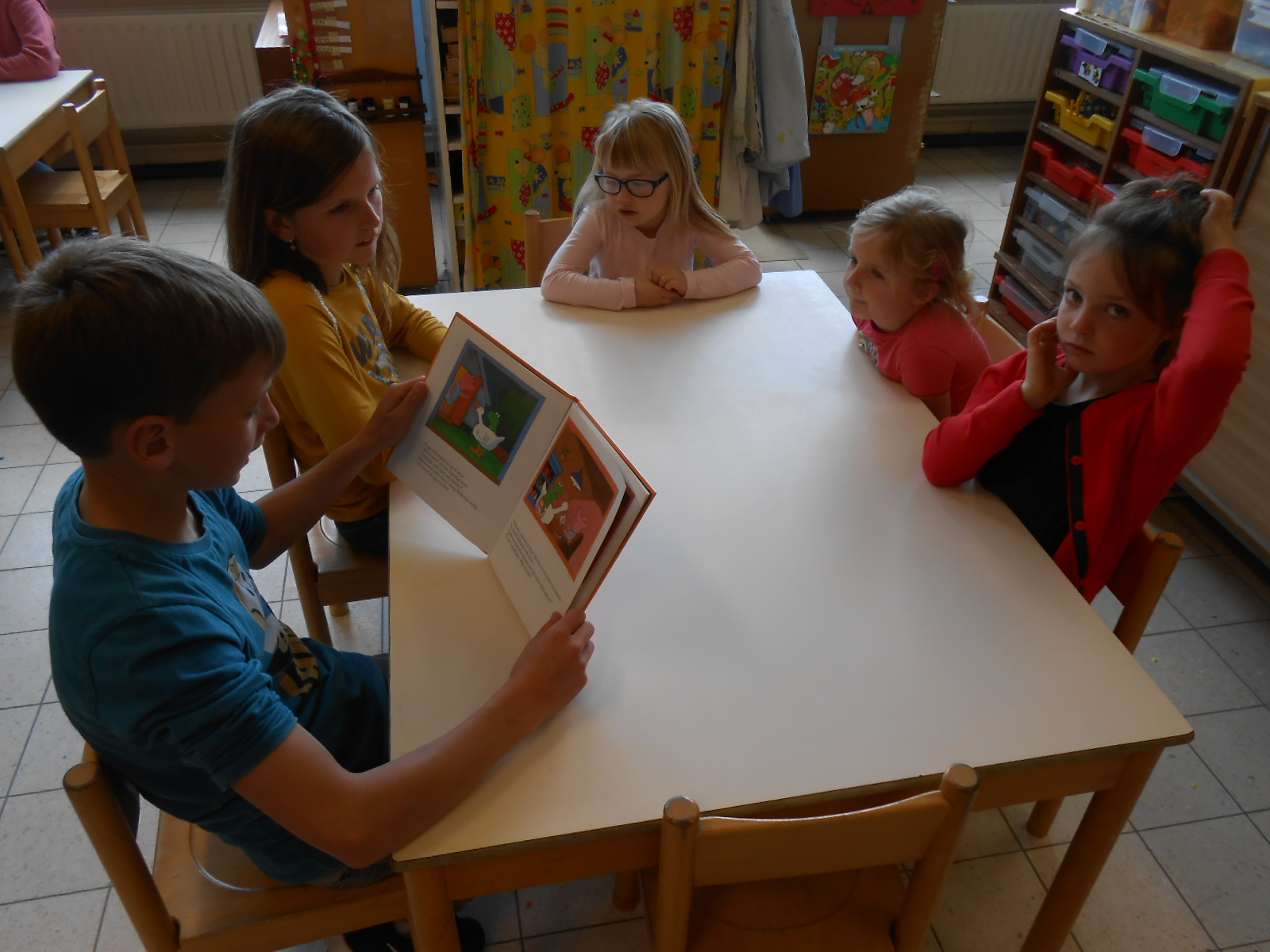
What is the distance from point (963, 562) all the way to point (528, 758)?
59cm

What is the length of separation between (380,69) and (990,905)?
8.68ft

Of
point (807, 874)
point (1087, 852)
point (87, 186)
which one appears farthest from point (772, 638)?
point (87, 186)

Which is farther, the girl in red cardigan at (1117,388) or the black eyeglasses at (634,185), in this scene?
the black eyeglasses at (634,185)

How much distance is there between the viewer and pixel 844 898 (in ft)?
3.44

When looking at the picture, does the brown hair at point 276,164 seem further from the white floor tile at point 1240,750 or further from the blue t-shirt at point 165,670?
the white floor tile at point 1240,750

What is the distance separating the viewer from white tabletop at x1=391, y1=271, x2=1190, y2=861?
2.83 ft

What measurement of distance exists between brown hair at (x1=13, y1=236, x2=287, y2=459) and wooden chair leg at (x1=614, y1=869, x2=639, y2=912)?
1.00 metres

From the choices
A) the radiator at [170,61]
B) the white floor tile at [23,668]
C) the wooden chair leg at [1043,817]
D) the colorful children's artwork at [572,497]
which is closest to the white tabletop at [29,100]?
the radiator at [170,61]

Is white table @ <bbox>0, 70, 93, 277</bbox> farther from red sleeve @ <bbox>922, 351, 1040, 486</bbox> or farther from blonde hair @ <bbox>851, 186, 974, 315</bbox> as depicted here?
red sleeve @ <bbox>922, 351, 1040, 486</bbox>

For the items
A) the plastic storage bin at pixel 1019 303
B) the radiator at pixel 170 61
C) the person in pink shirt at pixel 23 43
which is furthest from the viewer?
the radiator at pixel 170 61

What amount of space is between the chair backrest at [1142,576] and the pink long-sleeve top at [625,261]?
0.87 metres

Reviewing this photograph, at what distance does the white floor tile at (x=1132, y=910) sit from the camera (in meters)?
1.43

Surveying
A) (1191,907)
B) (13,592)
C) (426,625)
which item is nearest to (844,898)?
(426,625)

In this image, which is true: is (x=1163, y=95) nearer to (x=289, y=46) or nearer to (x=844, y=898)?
(x=844, y=898)
